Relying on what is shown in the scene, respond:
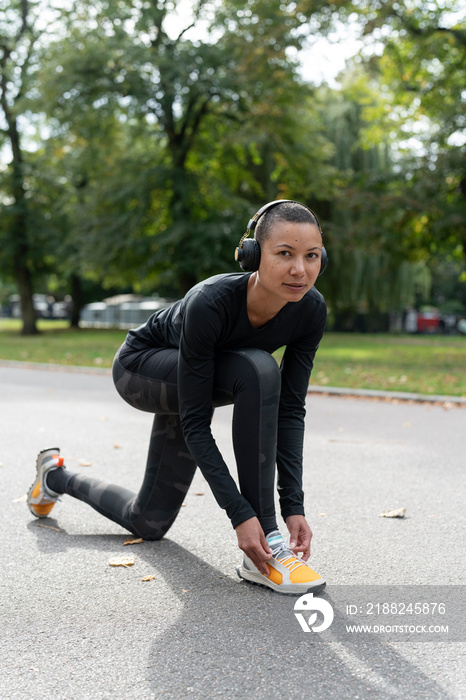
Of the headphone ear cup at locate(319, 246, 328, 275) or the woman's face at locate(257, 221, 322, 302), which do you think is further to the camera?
the headphone ear cup at locate(319, 246, 328, 275)

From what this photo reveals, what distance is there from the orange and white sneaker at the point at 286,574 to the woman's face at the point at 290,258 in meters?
0.98

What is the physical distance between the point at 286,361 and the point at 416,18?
19.2m

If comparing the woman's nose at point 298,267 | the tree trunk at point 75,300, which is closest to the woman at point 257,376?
the woman's nose at point 298,267

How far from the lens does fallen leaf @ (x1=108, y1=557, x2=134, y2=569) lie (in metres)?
3.29

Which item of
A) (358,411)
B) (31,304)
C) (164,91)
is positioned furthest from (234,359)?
(31,304)

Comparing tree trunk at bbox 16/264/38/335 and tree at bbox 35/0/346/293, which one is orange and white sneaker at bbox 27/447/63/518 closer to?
tree at bbox 35/0/346/293

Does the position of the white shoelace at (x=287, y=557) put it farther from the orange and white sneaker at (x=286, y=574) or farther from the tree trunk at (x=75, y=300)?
the tree trunk at (x=75, y=300)

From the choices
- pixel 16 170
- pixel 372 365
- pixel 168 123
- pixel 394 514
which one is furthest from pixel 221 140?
pixel 394 514

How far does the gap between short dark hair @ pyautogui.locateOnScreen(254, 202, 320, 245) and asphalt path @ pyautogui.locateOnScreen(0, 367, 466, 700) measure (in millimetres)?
1414

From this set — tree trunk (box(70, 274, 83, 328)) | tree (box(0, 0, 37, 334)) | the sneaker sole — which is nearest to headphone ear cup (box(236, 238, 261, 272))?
the sneaker sole

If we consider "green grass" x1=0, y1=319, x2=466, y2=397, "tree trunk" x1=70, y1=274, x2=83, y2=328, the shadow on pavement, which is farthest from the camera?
"tree trunk" x1=70, y1=274, x2=83, y2=328

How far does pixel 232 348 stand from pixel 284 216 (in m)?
0.59

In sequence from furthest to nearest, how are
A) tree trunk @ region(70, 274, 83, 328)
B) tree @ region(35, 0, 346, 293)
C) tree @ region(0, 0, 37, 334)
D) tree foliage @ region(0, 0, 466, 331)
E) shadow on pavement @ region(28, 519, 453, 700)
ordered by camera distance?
→ tree trunk @ region(70, 274, 83, 328)
tree @ region(0, 0, 37, 334)
tree @ region(35, 0, 346, 293)
tree foliage @ region(0, 0, 466, 331)
shadow on pavement @ region(28, 519, 453, 700)

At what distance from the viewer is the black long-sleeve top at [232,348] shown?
2845 mm
